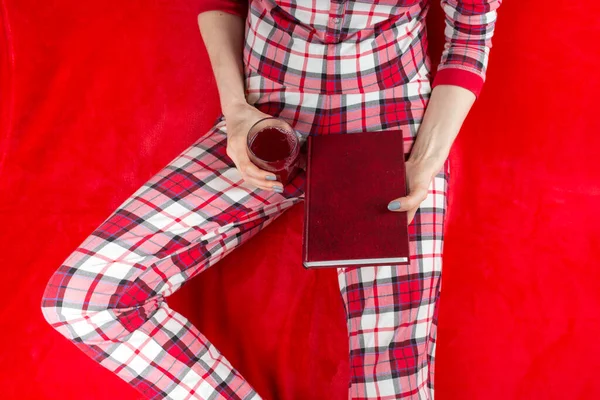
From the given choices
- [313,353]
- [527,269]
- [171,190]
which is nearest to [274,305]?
[313,353]

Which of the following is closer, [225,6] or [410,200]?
[410,200]

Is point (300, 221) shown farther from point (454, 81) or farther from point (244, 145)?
point (454, 81)

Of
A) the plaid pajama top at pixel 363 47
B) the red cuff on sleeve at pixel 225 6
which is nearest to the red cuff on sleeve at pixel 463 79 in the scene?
the plaid pajama top at pixel 363 47

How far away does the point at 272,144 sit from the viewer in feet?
3.25

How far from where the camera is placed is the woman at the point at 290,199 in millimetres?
1067

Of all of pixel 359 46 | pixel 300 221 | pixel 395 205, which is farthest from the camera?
pixel 300 221

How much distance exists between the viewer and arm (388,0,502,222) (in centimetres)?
108

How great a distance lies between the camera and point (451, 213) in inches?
52.6

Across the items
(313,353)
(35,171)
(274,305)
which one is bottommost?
(313,353)

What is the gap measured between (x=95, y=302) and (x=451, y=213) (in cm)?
77

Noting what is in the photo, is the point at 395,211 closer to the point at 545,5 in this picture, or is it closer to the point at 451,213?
the point at 451,213

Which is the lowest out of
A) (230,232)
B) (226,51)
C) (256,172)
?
(230,232)

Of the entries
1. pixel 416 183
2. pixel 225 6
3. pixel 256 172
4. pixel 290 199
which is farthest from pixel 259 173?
pixel 225 6

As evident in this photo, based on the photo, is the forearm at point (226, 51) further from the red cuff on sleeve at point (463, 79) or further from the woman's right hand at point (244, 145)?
the red cuff on sleeve at point (463, 79)
